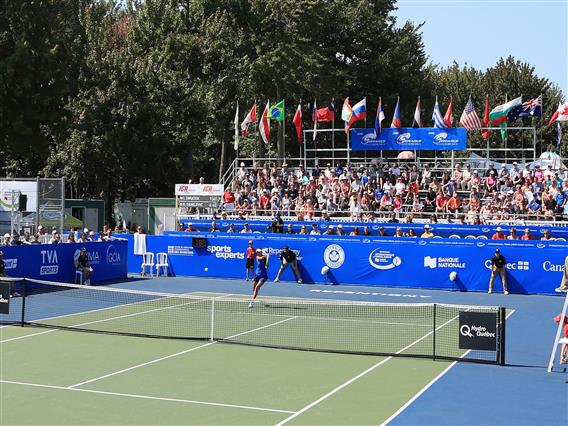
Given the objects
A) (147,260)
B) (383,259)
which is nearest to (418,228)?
(383,259)

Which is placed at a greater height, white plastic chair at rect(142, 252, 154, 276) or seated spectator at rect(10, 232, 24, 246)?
seated spectator at rect(10, 232, 24, 246)

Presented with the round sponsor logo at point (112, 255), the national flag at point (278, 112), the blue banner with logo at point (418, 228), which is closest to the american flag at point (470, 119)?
the blue banner with logo at point (418, 228)

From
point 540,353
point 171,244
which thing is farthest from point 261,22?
point 540,353

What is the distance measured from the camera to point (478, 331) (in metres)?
18.5

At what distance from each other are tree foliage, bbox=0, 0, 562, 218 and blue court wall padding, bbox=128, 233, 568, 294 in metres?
18.2

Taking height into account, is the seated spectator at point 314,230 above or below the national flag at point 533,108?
below

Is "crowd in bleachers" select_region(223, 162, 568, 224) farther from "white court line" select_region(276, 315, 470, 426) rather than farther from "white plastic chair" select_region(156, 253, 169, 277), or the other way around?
"white court line" select_region(276, 315, 470, 426)

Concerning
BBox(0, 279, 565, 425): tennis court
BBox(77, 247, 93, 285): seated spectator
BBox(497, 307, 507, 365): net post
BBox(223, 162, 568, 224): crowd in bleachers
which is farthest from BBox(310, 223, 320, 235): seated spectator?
BBox(497, 307, 507, 365): net post

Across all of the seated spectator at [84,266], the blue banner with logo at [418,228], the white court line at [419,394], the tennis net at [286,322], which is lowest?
the white court line at [419,394]

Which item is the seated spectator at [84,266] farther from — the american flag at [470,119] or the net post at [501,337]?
the american flag at [470,119]

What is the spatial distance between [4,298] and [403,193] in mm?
23468

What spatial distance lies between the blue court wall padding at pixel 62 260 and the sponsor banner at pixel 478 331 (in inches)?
729

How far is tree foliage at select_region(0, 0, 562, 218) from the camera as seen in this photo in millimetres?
52875

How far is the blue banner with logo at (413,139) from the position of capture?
148 feet
